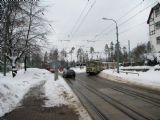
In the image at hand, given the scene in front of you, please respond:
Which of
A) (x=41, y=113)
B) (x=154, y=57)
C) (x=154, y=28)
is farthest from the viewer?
(x=154, y=28)

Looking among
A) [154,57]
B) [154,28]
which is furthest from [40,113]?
[154,28]

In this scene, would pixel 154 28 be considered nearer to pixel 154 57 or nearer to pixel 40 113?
pixel 154 57

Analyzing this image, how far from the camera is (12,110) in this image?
12750mm

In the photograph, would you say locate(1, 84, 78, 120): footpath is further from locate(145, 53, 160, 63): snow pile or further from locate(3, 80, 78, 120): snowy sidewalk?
locate(145, 53, 160, 63): snow pile

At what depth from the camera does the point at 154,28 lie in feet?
198

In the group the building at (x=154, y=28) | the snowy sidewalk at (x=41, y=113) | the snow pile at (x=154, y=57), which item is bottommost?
the snowy sidewalk at (x=41, y=113)

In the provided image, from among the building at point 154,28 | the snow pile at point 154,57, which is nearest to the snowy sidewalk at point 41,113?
the snow pile at point 154,57

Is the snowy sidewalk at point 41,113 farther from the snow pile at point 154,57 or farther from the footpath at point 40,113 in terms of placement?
the snow pile at point 154,57

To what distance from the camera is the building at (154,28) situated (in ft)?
192

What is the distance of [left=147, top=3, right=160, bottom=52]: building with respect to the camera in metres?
58.4

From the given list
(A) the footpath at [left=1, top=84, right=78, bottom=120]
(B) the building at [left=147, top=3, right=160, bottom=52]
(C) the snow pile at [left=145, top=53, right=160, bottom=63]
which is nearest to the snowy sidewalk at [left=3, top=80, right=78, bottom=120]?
(A) the footpath at [left=1, top=84, right=78, bottom=120]

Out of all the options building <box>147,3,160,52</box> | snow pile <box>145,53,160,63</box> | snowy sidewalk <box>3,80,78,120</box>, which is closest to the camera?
snowy sidewalk <box>3,80,78,120</box>

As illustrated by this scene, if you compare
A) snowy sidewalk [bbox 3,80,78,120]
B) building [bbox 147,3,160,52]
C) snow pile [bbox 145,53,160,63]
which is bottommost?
snowy sidewalk [bbox 3,80,78,120]

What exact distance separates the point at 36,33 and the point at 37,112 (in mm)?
23925
